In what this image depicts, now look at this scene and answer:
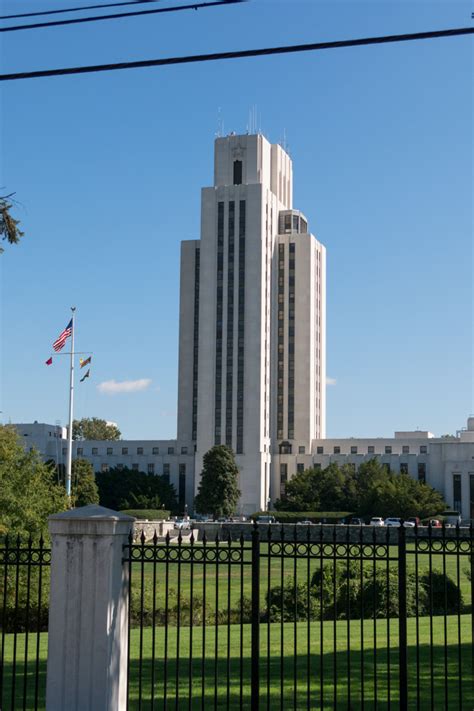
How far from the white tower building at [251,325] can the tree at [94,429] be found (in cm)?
4565

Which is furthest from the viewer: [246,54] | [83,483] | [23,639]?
[83,483]

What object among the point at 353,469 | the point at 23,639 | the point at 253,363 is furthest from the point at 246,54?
the point at 253,363

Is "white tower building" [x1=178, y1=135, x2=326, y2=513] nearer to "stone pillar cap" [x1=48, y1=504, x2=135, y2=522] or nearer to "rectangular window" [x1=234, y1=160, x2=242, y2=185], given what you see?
"rectangular window" [x1=234, y1=160, x2=242, y2=185]

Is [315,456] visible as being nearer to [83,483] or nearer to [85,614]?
[83,483]

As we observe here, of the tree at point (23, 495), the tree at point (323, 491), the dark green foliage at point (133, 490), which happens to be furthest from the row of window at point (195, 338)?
the tree at point (23, 495)

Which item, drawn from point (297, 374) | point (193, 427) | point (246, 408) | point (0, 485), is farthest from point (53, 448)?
point (0, 485)

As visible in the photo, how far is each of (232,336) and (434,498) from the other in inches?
1375

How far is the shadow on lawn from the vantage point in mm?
12023

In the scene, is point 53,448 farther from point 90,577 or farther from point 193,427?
point 90,577

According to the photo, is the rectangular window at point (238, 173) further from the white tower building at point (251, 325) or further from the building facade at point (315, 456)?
the building facade at point (315, 456)

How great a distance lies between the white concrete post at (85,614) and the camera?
10773 millimetres

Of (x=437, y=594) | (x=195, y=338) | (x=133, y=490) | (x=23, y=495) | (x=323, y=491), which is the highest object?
(x=195, y=338)

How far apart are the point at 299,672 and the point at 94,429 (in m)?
160

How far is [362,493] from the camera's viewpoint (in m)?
107
